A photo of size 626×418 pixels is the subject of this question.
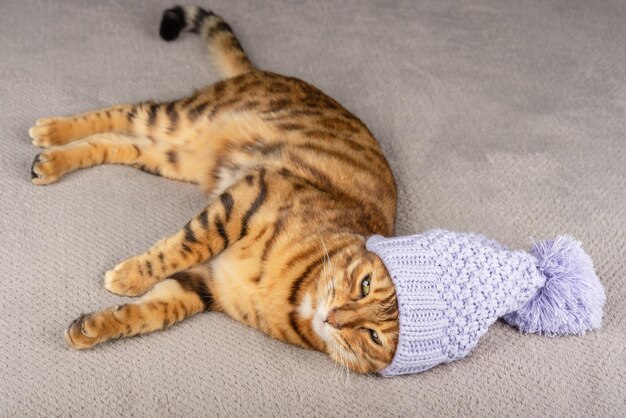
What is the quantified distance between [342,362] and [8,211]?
1.03 meters

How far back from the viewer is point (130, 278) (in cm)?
186

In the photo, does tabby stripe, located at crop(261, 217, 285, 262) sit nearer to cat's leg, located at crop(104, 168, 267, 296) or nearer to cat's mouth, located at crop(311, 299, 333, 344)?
cat's leg, located at crop(104, 168, 267, 296)

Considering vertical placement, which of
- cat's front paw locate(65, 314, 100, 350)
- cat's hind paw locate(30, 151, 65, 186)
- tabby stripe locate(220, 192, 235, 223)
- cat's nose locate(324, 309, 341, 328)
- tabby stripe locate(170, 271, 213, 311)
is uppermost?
tabby stripe locate(220, 192, 235, 223)

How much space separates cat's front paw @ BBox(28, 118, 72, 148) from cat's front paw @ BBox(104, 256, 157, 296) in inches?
24.2

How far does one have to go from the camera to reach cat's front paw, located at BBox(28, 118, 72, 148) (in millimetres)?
2252

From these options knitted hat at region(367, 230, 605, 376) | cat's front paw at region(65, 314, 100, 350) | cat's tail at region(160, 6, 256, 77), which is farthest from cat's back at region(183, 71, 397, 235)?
cat's front paw at region(65, 314, 100, 350)

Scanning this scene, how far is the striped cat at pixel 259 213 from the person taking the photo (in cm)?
173

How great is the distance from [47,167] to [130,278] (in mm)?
504

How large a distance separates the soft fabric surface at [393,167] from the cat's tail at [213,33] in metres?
0.07

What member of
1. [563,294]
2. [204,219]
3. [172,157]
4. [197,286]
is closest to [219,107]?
[172,157]

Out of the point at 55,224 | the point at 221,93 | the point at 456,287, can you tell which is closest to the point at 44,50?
the point at 221,93

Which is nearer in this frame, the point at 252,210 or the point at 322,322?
the point at 322,322

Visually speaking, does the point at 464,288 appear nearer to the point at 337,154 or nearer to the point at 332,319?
the point at 332,319

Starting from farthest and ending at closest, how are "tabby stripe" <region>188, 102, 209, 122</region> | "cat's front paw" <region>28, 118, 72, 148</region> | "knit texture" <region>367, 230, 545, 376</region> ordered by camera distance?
"tabby stripe" <region>188, 102, 209, 122</region>, "cat's front paw" <region>28, 118, 72, 148</region>, "knit texture" <region>367, 230, 545, 376</region>
